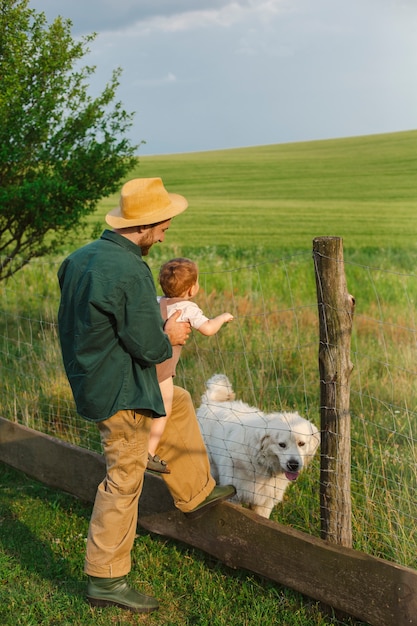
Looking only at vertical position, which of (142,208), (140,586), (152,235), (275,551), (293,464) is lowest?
(140,586)

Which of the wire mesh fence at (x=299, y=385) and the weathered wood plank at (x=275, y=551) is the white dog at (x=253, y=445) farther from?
the weathered wood plank at (x=275, y=551)

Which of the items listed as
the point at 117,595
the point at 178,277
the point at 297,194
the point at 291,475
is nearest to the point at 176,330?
the point at 178,277

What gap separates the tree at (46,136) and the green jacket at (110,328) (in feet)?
19.0

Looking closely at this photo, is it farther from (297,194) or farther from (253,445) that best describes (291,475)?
(297,194)

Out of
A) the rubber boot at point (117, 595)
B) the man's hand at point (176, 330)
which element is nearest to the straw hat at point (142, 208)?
the man's hand at point (176, 330)

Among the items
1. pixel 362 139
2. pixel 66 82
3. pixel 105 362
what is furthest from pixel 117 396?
pixel 362 139

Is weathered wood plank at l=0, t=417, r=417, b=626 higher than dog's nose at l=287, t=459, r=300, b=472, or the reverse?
dog's nose at l=287, t=459, r=300, b=472

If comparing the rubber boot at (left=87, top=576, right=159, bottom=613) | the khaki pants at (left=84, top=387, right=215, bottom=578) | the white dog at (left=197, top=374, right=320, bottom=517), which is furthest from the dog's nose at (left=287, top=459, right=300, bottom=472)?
the rubber boot at (left=87, top=576, right=159, bottom=613)

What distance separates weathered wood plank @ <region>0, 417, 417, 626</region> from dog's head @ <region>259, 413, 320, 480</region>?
1.37ft

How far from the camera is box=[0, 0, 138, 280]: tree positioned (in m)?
9.38

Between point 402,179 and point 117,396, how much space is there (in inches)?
1269

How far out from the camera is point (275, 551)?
13.8 ft

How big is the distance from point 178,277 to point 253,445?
4.01 feet

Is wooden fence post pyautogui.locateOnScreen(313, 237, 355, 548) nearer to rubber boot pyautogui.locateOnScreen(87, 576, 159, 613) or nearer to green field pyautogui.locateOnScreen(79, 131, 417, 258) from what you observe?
rubber boot pyautogui.locateOnScreen(87, 576, 159, 613)
